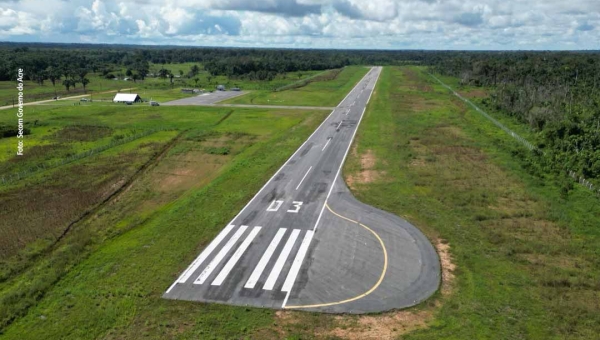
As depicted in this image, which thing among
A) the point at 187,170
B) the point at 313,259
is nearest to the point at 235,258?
the point at 313,259

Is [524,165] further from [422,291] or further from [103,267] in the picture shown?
[103,267]

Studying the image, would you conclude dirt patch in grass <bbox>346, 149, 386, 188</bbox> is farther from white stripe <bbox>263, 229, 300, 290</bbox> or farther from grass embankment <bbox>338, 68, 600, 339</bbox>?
white stripe <bbox>263, 229, 300, 290</bbox>

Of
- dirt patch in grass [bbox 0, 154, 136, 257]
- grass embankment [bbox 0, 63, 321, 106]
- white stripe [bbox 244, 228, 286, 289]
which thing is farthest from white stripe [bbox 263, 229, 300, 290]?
grass embankment [bbox 0, 63, 321, 106]

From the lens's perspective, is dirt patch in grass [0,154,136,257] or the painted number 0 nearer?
dirt patch in grass [0,154,136,257]

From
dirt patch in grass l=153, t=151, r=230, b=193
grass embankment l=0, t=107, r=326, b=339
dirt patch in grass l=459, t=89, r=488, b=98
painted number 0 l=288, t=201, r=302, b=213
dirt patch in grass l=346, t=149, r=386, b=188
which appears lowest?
grass embankment l=0, t=107, r=326, b=339

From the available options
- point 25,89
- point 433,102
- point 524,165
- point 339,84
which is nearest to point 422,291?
point 524,165

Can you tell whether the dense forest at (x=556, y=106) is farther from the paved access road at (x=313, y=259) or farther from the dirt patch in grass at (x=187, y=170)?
the dirt patch in grass at (x=187, y=170)
